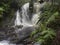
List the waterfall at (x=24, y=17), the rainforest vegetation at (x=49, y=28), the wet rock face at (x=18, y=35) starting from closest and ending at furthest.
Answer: the rainforest vegetation at (x=49, y=28) → the wet rock face at (x=18, y=35) → the waterfall at (x=24, y=17)

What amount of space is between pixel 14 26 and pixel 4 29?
87 cm

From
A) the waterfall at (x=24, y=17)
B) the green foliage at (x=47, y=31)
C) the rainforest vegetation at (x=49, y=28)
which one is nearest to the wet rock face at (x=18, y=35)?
the rainforest vegetation at (x=49, y=28)

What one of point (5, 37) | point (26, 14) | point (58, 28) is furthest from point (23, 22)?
point (58, 28)

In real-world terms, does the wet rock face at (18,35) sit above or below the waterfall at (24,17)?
below

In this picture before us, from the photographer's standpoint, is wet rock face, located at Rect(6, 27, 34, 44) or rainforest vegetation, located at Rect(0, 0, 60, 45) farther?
wet rock face, located at Rect(6, 27, 34, 44)

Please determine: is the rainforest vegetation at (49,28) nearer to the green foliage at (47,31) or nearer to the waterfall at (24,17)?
the green foliage at (47,31)

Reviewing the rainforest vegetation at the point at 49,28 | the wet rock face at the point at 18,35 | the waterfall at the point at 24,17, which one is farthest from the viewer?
the waterfall at the point at 24,17

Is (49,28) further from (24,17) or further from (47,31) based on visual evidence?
(24,17)

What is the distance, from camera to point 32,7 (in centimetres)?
1507

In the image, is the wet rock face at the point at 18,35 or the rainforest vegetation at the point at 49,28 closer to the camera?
the rainforest vegetation at the point at 49,28

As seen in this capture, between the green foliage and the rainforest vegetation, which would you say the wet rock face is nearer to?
the rainforest vegetation

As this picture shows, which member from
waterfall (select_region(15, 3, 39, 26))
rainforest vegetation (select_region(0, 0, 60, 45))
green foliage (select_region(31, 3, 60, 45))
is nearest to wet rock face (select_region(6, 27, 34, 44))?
rainforest vegetation (select_region(0, 0, 60, 45))

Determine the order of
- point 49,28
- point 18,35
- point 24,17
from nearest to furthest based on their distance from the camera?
point 49,28 < point 18,35 < point 24,17

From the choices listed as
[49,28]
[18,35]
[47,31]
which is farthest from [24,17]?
[47,31]
